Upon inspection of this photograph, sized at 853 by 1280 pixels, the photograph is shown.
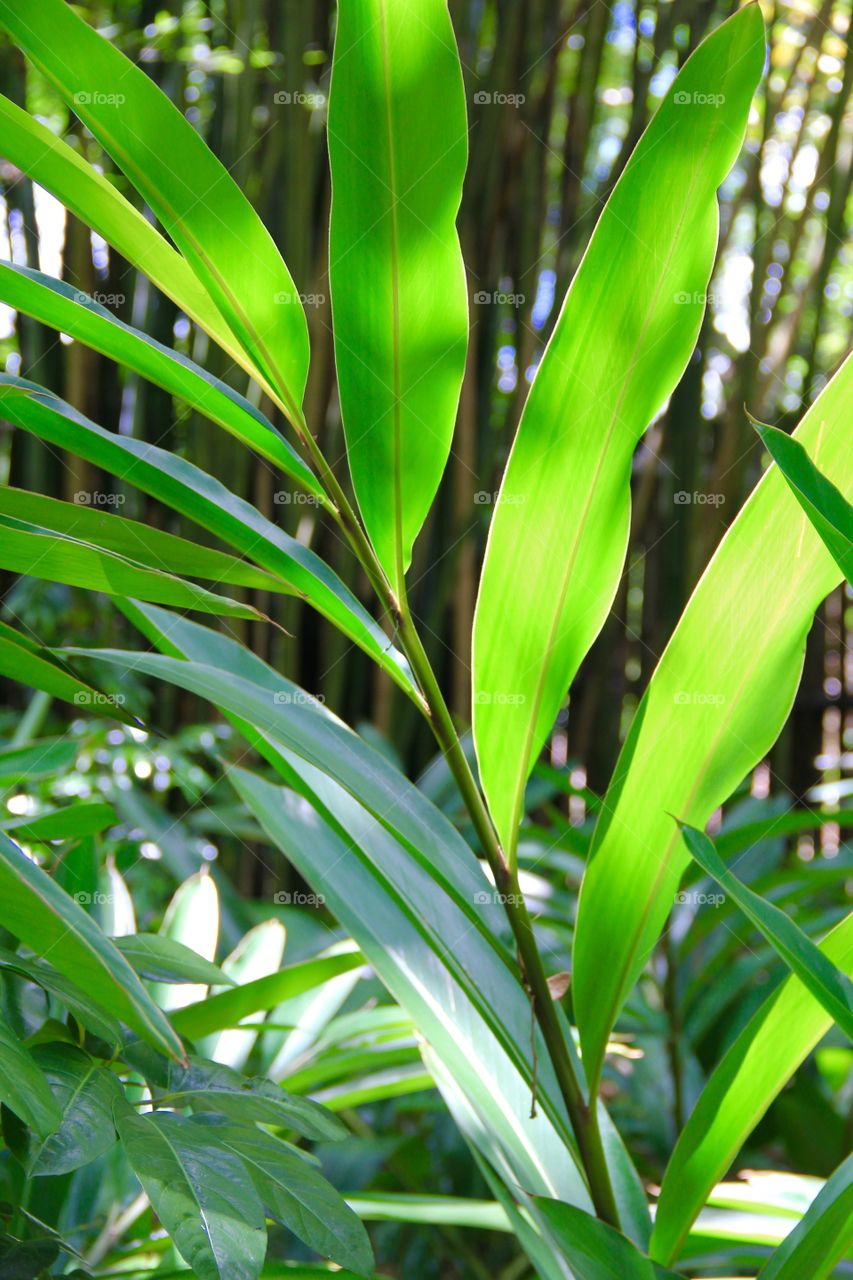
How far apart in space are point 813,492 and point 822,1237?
7.4 inches

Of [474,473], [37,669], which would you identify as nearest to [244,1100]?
[37,669]

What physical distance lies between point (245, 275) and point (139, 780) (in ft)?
3.09

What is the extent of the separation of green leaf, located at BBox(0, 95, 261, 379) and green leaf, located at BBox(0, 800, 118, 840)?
171 millimetres

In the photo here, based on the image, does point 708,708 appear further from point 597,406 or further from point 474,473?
point 474,473

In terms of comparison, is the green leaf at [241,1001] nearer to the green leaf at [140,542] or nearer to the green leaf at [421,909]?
the green leaf at [421,909]

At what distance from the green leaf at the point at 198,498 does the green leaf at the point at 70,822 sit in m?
0.11

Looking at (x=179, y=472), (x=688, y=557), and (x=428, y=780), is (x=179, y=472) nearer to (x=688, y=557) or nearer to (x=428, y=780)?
(x=428, y=780)

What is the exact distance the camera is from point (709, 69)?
27cm

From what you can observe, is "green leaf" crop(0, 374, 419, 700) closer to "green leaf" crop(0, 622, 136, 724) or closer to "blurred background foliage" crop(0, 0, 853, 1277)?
"green leaf" crop(0, 622, 136, 724)

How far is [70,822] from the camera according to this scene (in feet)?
1.13

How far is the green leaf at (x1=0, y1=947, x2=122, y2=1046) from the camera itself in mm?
222

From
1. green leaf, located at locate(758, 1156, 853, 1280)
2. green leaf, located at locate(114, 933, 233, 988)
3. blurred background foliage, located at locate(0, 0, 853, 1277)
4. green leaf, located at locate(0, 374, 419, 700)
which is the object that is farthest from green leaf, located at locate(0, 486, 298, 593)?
blurred background foliage, located at locate(0, 0, 853, 1277)

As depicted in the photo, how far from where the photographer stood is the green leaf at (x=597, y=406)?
0.27m

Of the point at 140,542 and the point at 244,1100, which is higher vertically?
the point at 140,542
